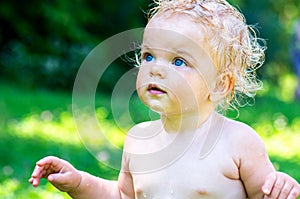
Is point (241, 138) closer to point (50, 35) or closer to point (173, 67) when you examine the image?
point (173, 67)

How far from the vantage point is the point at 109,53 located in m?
18.5

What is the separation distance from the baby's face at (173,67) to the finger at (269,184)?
0.47 m

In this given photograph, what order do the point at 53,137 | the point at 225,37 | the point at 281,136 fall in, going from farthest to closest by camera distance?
the point at 281,136, the point at 53,137, the point at 225,37

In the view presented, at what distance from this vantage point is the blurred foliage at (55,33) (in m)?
18.1

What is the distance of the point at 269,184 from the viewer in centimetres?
308

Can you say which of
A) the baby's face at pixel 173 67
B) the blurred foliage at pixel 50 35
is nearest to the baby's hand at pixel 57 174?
the baby's face at pixel 173 67

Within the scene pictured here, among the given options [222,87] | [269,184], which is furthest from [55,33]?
[269,184]

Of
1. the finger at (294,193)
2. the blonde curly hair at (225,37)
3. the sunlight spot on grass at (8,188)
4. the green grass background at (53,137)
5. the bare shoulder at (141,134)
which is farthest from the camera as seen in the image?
the green grass background at (53,137)

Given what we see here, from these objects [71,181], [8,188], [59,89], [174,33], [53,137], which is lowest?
[59,89]

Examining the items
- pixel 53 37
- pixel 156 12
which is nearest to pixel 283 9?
pixel 53 37

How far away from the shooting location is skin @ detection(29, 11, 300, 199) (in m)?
3.28

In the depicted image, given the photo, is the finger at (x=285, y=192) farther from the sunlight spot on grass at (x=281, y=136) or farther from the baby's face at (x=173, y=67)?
the sunlight spot on grass at (x=281, y=136)

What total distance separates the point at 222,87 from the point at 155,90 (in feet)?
1.08

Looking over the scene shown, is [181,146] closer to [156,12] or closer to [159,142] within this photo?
[159,142]
